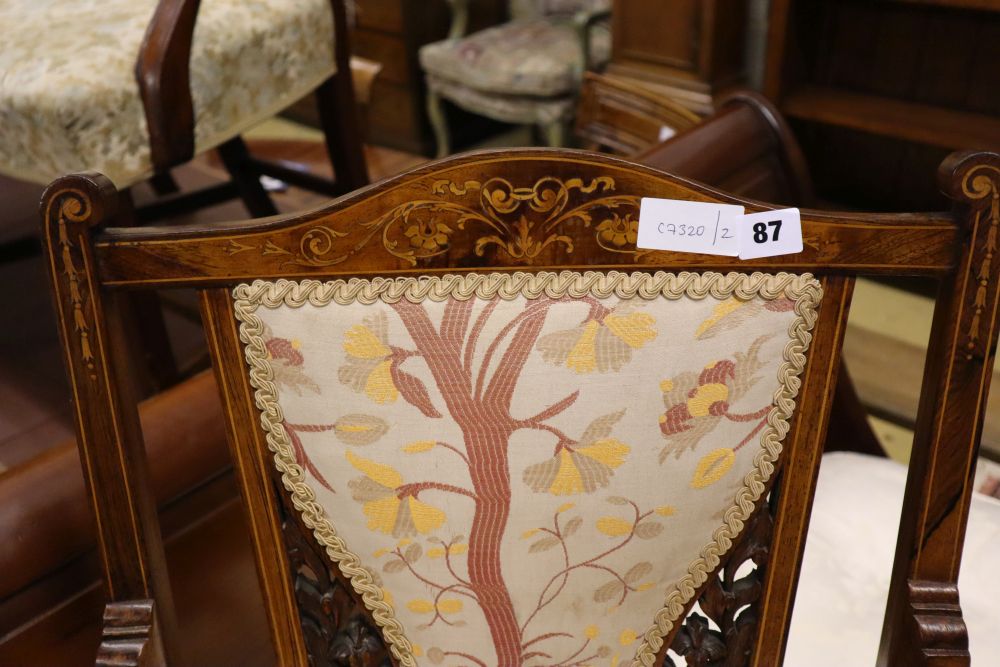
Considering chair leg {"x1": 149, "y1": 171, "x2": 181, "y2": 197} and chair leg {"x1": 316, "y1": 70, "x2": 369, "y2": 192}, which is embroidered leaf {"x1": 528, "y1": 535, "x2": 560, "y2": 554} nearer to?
chair leg {"x1": 316, "y1": 70, "x2": 369, "y2": 192}

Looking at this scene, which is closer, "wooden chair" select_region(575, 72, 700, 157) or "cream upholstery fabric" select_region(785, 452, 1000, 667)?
"cream upholstery fabric" select_region(785, 452, 1000, 667)

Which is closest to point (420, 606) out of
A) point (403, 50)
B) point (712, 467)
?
point (712, 467)

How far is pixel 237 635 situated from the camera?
850 millimetres

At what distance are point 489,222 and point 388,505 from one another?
210 millimetres

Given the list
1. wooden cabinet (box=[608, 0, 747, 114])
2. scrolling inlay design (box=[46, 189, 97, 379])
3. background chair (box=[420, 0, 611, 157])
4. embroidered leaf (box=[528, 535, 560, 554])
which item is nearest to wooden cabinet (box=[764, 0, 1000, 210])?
wooden cabinet (box=[608, 0, 747, 114])

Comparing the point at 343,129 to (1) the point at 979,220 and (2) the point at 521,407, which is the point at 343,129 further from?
(1) the point at 979,220

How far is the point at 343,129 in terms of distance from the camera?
153 cm

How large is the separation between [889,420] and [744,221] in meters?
1.31

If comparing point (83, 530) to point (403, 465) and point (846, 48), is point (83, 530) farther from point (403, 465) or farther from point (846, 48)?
point (846, 48)

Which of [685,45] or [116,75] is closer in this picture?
[116,75]

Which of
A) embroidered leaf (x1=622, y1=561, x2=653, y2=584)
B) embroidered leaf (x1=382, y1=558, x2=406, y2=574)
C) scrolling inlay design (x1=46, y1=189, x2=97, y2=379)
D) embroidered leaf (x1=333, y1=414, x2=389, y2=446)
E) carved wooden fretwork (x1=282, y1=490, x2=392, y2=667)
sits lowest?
carved wooden fretwork (x1=282, y1=490, x2=392, y2=667)

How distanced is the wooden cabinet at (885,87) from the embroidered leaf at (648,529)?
4.76 ft

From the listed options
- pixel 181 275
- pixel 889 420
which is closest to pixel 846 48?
pixel 889 420

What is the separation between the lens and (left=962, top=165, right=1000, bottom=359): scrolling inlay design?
1.70 ft
